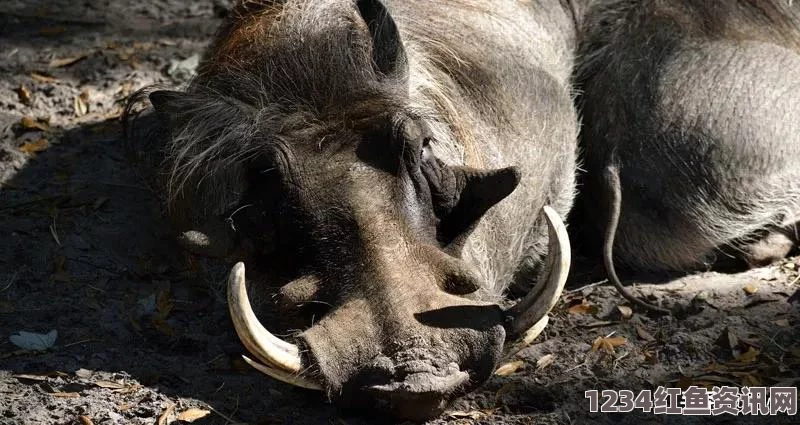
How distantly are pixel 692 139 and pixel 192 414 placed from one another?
1.98 metres

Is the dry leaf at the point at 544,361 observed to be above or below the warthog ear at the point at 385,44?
below

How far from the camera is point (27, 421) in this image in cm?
308

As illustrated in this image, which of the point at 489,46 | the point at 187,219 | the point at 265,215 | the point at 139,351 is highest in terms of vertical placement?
the point at 489,46

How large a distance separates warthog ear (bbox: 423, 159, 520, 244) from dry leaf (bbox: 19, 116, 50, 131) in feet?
7.49

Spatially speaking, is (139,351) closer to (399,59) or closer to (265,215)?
(265,215)

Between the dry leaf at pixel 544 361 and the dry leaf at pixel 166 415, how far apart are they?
3.52ft

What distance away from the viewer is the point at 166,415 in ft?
10.3

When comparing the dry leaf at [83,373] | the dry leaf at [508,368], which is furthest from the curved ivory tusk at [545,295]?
the dry leaf at [83,373]

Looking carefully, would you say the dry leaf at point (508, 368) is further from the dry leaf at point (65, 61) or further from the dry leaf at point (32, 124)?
the dry leaf at point (65, 61)

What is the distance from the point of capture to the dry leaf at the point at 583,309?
3781 mm

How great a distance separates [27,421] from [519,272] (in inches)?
67.1

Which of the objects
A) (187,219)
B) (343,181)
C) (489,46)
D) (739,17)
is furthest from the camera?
(739,17)

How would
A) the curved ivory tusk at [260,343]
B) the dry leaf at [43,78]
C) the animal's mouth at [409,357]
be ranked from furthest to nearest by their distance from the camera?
the dry leaf at [43,78]
the curved ivory tusk at [260,343]
the animal's mouth at [409,357]

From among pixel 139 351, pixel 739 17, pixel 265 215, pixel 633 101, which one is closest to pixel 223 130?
pixel 265 215
